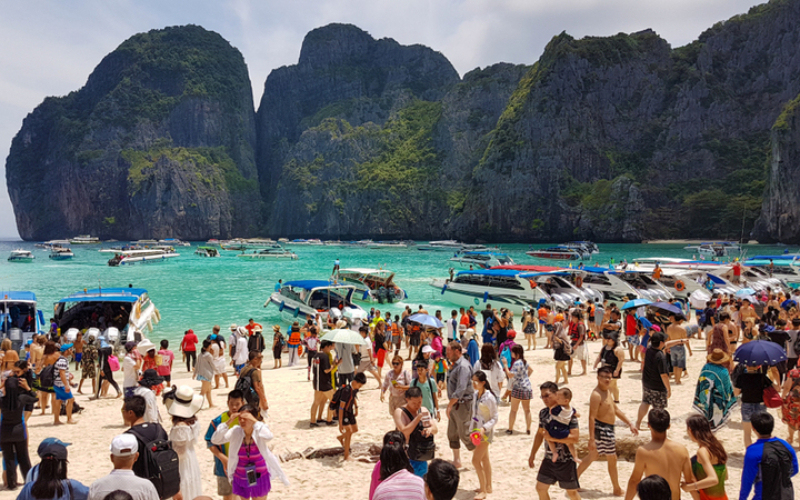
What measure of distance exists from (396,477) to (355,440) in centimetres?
591

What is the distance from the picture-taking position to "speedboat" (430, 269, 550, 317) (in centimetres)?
2806

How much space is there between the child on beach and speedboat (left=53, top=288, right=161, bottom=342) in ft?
61.5

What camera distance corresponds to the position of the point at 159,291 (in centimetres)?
4262

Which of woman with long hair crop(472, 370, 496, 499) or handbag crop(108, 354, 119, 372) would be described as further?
handbag crop(108, 354, 119, 372)

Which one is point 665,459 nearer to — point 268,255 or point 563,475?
point 563,475

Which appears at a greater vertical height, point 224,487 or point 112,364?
point 224,487

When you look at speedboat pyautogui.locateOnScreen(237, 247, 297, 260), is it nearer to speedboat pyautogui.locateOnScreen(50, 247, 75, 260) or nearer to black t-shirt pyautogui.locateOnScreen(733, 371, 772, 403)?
speedboat pyautogui.locateOnScreen(50, 247, 75, 260)

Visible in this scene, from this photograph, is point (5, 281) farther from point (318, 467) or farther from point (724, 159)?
point (724, 159)

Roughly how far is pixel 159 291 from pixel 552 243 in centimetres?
9987

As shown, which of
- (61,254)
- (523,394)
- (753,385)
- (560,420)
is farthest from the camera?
(61,254)

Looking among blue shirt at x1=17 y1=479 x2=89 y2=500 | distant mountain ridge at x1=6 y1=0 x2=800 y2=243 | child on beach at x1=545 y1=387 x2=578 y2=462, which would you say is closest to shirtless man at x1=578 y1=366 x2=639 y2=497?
child on beach at x1=545 y1=387 x2=578 y2=462

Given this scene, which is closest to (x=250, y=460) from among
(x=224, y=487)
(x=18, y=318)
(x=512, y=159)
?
(x=224, y=487)

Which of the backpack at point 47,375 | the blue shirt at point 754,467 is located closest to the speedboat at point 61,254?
the backpack at point 47,375

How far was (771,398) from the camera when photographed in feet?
23.0
